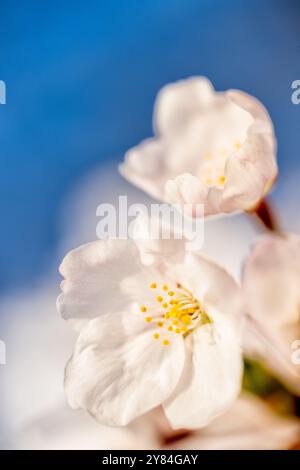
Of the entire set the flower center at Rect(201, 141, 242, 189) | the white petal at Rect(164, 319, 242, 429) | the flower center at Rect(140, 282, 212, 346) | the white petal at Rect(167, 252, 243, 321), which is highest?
the flower center at Rect(201, 141, 242, 189)

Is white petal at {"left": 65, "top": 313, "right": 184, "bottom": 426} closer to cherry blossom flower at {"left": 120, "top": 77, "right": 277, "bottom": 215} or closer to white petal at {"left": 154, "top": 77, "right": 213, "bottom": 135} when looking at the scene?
cherry blossom flower at {"left": 120, "top": 77, "right": 277, "bottom": 215}

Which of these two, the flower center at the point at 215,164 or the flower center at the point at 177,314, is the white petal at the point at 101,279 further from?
the flower center at the point at 215,164

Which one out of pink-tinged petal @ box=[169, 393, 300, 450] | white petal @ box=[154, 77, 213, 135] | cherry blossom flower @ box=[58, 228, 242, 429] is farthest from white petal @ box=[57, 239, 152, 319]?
white petal @ box=[154, 77, 213, 135]

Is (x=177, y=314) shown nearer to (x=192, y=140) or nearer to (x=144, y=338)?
(x=144, y=338)

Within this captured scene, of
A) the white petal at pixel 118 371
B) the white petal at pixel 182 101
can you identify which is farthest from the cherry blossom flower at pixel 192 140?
the white petal at pixel 118 371

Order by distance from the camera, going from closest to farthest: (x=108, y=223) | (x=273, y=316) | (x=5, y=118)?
1. (x=273, y=316)
2. (x=108, y=223)
3. (x=5, y=118)

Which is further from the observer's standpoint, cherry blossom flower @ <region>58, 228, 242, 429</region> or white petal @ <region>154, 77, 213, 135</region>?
white petal @ <region>154, 77, 213, 135</region>

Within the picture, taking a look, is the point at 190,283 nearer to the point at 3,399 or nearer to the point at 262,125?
the point at 262,125

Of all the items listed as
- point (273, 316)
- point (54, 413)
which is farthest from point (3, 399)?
point (273, 316)
